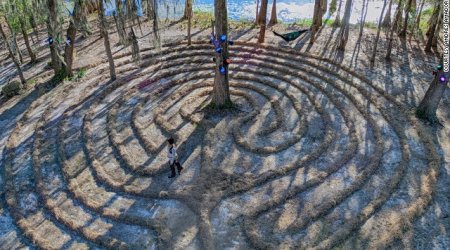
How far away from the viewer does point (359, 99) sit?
22.4m

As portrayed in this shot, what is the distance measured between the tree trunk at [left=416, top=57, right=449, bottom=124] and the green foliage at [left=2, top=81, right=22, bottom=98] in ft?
72.5

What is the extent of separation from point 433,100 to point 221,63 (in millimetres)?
10417

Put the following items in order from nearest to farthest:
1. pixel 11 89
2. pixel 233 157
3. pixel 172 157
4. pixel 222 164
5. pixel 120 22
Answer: pixel 172 157
pixel 222 164
pixel 233 157
pixel 120 22
pixel 11 89

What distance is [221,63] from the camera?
66.5ft

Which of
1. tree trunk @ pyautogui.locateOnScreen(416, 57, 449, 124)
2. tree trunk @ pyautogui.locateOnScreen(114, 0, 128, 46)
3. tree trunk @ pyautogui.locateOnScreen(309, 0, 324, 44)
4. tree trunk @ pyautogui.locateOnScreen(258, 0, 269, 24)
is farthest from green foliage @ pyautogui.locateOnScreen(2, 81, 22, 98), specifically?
tree trunk @ pyautogui.locateOnScreen(416, 57, 449, 124)

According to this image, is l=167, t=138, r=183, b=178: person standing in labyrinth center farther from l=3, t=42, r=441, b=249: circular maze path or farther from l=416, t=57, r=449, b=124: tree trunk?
l=416, t=57, r=449, b=124: tree trunk

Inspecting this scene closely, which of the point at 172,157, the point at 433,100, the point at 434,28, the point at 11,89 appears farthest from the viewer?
the point at 434,28

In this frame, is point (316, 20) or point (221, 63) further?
point (316, 20)

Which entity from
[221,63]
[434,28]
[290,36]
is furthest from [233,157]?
[434,28]

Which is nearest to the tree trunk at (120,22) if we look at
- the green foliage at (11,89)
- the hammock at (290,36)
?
the green foliage at (11,89)

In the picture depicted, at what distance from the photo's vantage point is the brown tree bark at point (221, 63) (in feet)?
62.7

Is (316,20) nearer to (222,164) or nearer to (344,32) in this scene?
(344,32)

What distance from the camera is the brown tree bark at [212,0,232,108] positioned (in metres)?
19.1

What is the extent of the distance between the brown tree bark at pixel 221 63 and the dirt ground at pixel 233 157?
2.33 feet
